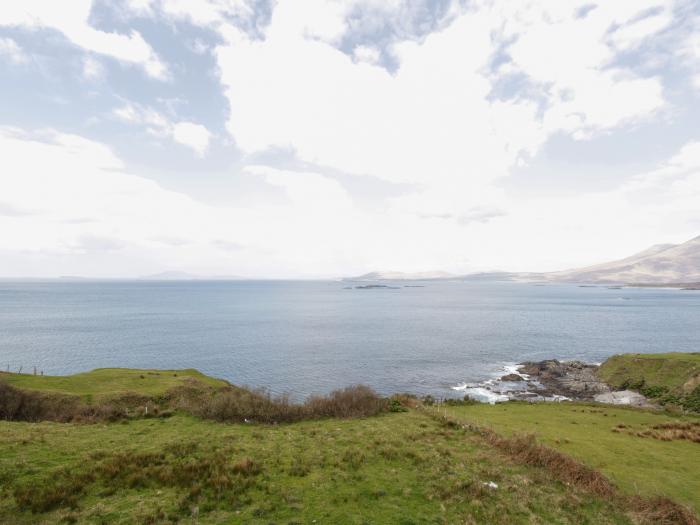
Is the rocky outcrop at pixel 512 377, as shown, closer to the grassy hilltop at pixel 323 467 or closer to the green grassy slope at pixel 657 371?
the green grassy slope at pixel 657 371

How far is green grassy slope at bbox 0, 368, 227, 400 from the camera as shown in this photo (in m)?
38.9

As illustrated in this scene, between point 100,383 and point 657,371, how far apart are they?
280ft

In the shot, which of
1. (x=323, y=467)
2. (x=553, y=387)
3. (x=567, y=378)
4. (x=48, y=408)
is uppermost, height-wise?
(x=323, y=467)

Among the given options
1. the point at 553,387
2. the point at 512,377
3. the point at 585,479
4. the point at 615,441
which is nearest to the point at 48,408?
the point at 585,479

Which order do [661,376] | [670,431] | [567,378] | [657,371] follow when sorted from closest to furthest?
[670,431]
[661,376]
[657,371]
[567,378]

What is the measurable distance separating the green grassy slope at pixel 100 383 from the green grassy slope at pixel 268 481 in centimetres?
1532

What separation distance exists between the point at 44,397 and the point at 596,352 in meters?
114

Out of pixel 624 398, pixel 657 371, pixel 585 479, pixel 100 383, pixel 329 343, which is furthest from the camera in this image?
pixel 329 343

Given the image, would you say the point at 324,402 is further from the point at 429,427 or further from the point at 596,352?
the point at 596,352

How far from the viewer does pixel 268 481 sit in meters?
17.9

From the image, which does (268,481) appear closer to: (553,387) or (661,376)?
(553,387)

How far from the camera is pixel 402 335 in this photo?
117m

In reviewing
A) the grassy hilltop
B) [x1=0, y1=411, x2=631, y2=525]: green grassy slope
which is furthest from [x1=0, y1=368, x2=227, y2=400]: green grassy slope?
[x1=0, y1=411, x2=631, y2=525]: green grassy slope

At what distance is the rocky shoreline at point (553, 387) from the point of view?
188 ft
